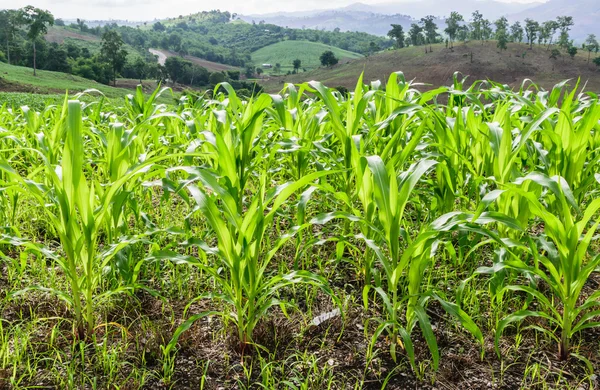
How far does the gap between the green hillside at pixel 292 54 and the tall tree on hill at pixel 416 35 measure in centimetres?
2558

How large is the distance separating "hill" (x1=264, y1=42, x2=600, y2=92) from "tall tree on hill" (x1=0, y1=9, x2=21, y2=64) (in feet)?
120

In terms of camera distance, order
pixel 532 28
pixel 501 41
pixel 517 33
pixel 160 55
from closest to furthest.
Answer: pixel 501 41
pixel 532 28
pixel 517 33
pixel 160 55

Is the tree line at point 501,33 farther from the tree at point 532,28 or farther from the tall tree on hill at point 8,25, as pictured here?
the tall tree on hill at point 8,25

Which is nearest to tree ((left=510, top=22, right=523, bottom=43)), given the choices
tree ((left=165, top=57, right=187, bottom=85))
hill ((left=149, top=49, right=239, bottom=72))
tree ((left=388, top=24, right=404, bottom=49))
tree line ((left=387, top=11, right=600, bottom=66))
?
tree line ((left=387, top=11, right=600, bottom=66))

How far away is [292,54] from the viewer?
374ft

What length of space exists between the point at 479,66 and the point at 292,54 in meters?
60.4

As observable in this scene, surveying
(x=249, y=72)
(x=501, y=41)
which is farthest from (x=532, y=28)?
(x=249, y=72)

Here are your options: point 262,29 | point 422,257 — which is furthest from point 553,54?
point 262,29

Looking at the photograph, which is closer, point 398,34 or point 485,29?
point 485,29

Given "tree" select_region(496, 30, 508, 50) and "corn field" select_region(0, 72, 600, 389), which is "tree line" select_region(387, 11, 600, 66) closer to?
"tree" select_region(496, 30, 508, 50)

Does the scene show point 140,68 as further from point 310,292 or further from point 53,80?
point 310,292

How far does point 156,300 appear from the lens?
72.2 inches

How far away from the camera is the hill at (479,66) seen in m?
60.5

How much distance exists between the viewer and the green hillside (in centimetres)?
10775
